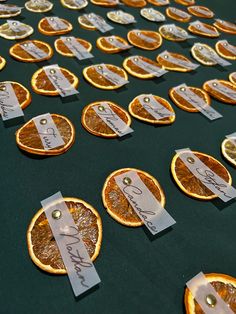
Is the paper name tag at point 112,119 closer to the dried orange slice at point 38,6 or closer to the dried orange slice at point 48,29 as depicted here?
the dried orange slice at point 48,29

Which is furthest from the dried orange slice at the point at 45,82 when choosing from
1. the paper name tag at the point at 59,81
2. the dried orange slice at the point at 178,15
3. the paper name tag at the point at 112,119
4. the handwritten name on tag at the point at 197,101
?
the dried orange slice at the point at 178,15

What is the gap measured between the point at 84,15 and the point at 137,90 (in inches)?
34.5

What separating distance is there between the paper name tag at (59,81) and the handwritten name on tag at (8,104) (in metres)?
0.22

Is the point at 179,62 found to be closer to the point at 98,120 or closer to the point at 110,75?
the point at 110,75

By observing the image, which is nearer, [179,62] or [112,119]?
[112,119]

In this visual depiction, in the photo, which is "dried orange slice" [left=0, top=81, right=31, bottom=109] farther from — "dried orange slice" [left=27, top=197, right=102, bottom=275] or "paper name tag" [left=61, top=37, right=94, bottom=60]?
"dried orange slice" [left=27, top=197, right=102, bottom=275]

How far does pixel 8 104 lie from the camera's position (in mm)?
1338

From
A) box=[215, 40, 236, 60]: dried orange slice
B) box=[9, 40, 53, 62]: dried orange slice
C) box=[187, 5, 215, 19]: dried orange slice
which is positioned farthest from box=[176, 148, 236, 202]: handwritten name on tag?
box=[187, 5, 215, 19]: dried orange slice

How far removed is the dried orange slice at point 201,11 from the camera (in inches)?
95.0

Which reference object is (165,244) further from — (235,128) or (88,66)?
(88,66)

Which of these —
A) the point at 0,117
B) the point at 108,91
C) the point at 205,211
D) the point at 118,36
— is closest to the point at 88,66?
the point at 108,91

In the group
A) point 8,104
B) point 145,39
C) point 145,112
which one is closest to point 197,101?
point 145,112

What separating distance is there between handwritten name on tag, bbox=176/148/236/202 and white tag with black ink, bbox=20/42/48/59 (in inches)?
38.0

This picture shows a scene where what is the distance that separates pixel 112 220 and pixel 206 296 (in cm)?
39
